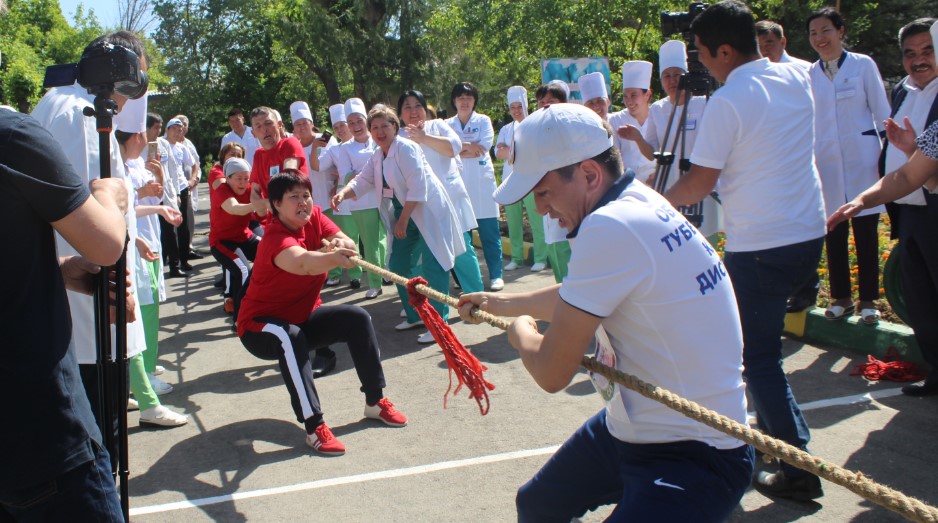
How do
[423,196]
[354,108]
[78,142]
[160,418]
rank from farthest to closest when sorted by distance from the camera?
1. [354,108]
2. [423,196]
3. [160,418]
4. [78,142]

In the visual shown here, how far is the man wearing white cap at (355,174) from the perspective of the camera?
885 centimetres

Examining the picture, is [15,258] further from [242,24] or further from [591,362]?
[242,24]

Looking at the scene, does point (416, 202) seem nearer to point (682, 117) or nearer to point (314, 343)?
point (314, 343)

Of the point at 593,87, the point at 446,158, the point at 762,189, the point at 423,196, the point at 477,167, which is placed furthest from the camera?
the point at 477,167

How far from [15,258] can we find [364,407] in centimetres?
347

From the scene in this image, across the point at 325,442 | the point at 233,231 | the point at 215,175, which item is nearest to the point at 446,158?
the point at 233,231

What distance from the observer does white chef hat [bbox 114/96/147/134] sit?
3621 millimetres

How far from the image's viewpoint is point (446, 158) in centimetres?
798

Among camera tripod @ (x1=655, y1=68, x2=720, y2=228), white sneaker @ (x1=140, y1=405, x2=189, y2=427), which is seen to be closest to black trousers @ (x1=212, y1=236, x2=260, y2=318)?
white sneaker @ (x1=140, y1=405, x2=189, y2=427)

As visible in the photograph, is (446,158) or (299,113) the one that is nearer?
(446,158)

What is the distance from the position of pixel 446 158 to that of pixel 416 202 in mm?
1234

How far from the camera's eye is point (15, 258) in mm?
2152

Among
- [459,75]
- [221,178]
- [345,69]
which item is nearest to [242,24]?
[345,69]

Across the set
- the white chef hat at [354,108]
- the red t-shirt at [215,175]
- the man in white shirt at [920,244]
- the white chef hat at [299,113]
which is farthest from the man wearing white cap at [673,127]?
the white chef hat at [299,113]
